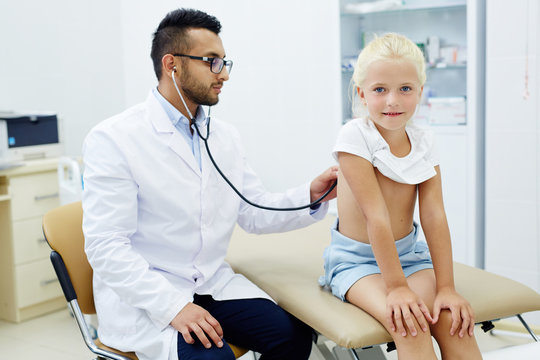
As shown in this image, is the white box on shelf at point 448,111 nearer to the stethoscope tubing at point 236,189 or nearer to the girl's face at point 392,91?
the stethoscope tubing at point 236,189

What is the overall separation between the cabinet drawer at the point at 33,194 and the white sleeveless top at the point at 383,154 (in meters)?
1.90

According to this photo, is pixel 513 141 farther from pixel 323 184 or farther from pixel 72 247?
pixel 72 247

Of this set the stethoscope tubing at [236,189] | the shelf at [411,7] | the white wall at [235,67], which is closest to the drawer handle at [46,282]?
the white wall at [235,67]

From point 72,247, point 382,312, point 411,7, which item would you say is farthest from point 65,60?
point 382,312

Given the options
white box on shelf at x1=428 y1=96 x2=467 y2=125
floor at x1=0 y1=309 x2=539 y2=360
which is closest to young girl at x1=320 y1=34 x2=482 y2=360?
floor at x1=0 y1=309 x2=539 y2=360

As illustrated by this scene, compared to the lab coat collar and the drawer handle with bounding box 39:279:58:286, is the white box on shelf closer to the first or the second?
the lab coat collar

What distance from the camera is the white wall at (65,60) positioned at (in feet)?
11.1

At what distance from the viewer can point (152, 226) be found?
5.40 ft

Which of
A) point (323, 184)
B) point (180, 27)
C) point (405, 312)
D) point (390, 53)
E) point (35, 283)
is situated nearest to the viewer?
point (405, 312)

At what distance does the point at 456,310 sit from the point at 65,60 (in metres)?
2.99

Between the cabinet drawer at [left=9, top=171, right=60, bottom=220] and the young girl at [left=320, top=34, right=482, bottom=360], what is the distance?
183 centimetres

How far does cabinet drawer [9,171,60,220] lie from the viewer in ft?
9.57

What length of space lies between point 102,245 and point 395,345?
75 centimetres

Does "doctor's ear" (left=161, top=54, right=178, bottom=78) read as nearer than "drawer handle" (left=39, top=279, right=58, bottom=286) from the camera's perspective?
Yes
